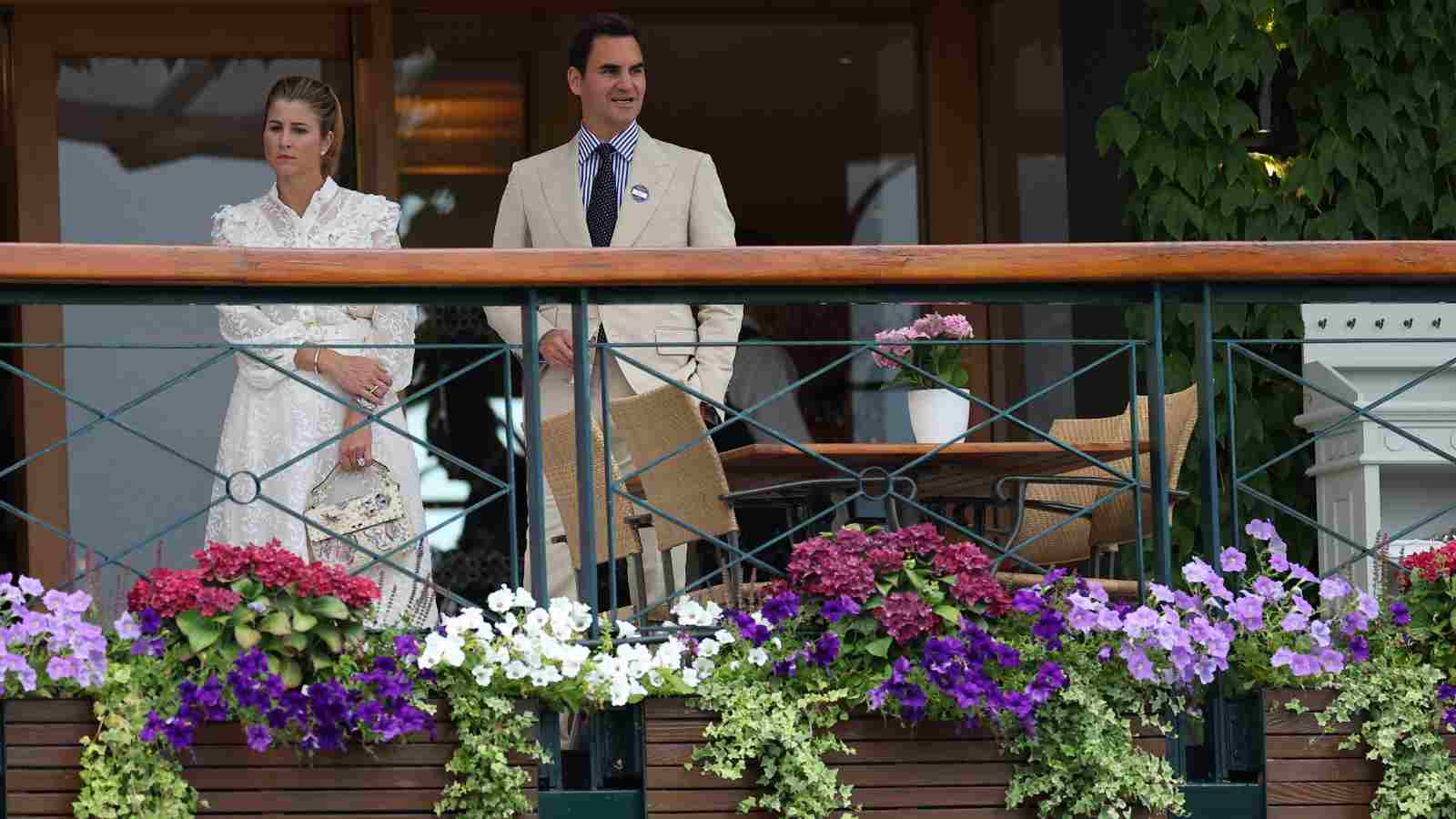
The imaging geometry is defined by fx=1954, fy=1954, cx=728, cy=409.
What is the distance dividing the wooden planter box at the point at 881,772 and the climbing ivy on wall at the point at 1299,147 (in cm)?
290

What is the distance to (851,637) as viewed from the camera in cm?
318

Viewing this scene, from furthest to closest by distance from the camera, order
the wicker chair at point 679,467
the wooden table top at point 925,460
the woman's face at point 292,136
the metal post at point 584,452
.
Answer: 1. the woman's face at point 292,136
2. the wooden table top at point 925,460
3. the wicker chair at point 679,467
4. the metal post at point 584,452

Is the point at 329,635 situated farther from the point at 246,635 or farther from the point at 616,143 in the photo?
the point at 616,143

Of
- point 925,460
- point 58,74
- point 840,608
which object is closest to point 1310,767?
point 840,608

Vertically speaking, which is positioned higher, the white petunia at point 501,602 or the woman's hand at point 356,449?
the woman's hand at point 356,449

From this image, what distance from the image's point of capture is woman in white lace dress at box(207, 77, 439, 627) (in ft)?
14.6

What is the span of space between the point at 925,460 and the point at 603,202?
3.72 feet

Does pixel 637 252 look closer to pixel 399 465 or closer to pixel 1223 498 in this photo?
pixel 399 465

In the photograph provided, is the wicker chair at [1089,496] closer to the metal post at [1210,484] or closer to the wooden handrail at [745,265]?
the metal post at [1210,484]

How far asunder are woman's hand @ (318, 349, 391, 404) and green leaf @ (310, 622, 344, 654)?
4.71 feet

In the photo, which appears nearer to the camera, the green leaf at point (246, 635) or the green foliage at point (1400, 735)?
the green leaf at point (246, 635)

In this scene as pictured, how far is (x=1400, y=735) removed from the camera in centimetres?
322

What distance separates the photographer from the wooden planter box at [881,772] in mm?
3156

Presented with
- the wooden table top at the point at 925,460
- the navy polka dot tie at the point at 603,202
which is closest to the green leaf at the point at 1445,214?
the wooden table top at the point at 925,460
